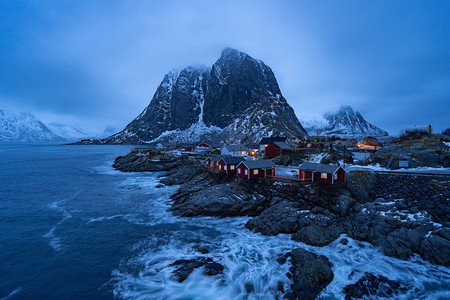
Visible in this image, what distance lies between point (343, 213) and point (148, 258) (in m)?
24.0

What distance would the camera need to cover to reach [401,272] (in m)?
17.6

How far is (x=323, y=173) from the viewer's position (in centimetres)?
A: 3077

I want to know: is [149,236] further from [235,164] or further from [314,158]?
[314,158]

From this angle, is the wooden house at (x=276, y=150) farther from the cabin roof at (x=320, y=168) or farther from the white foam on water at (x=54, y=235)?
the white foam on water at (x=54, y=235)

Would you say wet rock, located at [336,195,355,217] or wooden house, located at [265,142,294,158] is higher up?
wooden house, located at [265,142,294,158]

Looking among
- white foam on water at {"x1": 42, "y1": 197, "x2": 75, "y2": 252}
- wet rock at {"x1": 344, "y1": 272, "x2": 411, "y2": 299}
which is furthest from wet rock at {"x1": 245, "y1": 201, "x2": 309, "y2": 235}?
white foam on water at {"x1": 42, "y1": 197, "x2": 75, "y2": 252}

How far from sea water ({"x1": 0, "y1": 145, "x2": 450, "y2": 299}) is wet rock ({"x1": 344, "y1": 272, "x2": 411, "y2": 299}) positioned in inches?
17.7

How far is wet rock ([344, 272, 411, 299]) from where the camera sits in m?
15.5

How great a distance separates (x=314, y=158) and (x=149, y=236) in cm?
4146

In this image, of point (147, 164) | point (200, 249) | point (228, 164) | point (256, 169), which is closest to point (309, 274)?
point (200, 249)

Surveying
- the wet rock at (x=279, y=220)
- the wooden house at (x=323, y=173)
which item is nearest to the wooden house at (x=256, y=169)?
the wooden house at (x=323, y=173)

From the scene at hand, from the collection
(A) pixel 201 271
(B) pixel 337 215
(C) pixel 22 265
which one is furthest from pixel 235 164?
(C) pixel 22 265

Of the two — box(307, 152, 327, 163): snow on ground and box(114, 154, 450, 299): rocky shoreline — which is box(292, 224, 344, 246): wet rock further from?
box(307, 152, 327, 163): snow on ground

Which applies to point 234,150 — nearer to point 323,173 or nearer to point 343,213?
point 323,173
